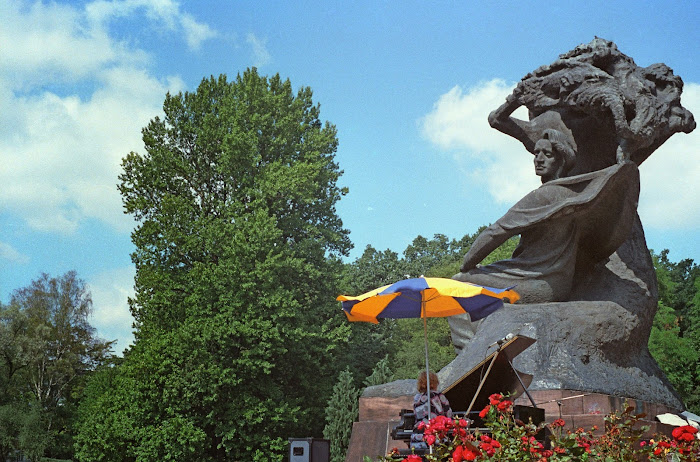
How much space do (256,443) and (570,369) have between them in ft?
50.8

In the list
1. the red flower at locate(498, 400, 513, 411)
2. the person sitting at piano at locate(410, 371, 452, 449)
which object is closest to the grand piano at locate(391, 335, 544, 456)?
the person sitting at piano at locate(410, 371, 452, 449)

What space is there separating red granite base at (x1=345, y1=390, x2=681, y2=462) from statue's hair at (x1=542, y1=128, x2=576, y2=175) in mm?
3532

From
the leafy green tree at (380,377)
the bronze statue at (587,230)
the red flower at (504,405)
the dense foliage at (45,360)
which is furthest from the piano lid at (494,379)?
the dense foliage at (45,360)

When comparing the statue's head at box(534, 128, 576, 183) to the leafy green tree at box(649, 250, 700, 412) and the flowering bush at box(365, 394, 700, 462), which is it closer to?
the flowering bush at box(365, 394, 700, 462)

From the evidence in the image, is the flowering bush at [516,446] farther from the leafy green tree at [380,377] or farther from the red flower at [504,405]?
Answer: the leafy green tree at [380,377]

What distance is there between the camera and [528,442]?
498 centimetres

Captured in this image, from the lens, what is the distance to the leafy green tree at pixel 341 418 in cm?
2173

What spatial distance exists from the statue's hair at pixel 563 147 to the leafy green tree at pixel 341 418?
43.1 ft

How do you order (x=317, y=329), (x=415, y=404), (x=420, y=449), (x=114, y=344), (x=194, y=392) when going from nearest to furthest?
(x=420, y=449), (x=415, y=404), (x=194, y=392), (x=317, y=329), (x=114, y=344)

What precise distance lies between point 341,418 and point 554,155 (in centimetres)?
1374

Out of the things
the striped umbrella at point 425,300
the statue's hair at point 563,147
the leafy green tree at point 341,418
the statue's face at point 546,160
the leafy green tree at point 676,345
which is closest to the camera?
the striped umbrella at point 425,300

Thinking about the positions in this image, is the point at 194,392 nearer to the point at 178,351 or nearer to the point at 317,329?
the point at 178,351

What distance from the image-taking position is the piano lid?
757cm

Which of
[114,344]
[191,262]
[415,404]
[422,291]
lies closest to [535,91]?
[422,291]
